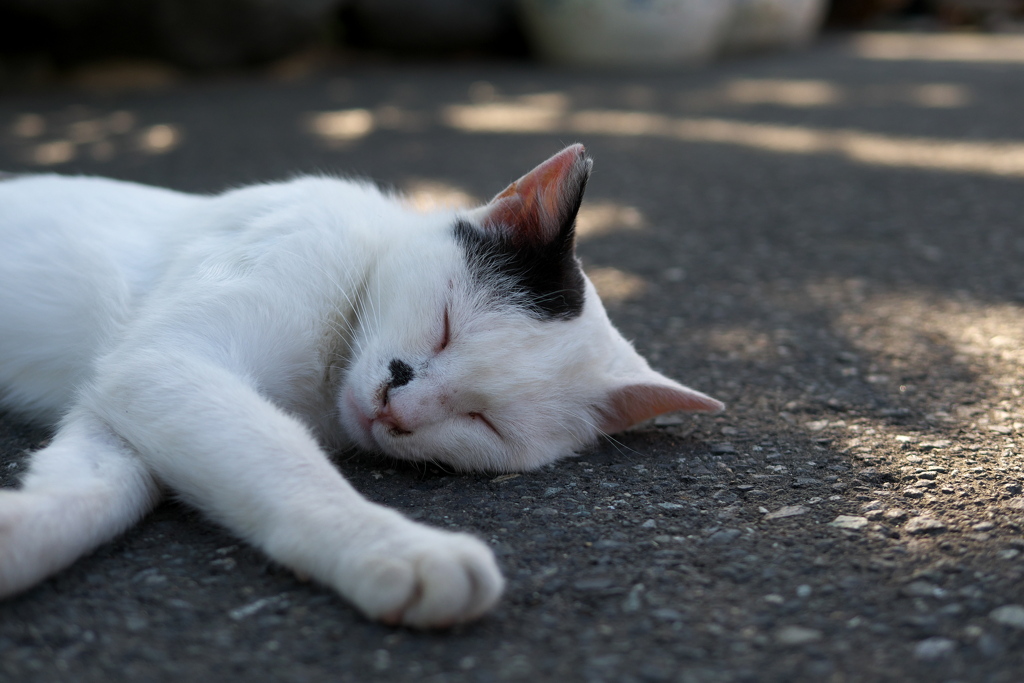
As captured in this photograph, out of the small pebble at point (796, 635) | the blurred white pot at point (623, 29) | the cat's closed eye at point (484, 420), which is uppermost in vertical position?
the blurred white pot at point (623, 29)

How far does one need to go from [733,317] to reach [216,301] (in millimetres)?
1843

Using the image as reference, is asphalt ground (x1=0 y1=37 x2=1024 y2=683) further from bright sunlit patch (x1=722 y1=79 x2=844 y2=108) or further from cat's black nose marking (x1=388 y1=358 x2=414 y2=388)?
bright sunlit patch (x1=722 y1=79 x2=844 y2=108)

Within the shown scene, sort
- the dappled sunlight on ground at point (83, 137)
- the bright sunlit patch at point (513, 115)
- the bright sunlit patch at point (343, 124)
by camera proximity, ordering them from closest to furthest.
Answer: the dappled sunlight on ground at point (83, 137)
the bright sunlit patch at point (343, 124)
the bright sunlit patch at point (513, 115)

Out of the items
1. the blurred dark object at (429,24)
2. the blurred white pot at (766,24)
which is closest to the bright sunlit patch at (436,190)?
the blurred dark object at (429,24)

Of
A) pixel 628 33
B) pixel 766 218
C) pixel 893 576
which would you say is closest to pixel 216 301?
pixel 893 576

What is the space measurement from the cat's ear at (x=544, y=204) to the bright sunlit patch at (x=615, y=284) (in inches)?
46.4

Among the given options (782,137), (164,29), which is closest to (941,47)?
(782,137)

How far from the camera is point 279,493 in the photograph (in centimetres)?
141

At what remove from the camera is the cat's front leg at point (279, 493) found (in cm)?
125

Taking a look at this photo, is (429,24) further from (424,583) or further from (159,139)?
(424,583)

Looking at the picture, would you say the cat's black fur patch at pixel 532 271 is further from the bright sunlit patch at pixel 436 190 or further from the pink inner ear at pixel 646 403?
the bright sunlit patch at pixel 436 190

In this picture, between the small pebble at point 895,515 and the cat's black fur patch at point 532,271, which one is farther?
the cat's black fur patch at point 532,271

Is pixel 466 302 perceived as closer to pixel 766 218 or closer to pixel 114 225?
pixel 114 225

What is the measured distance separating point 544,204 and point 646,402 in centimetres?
53
